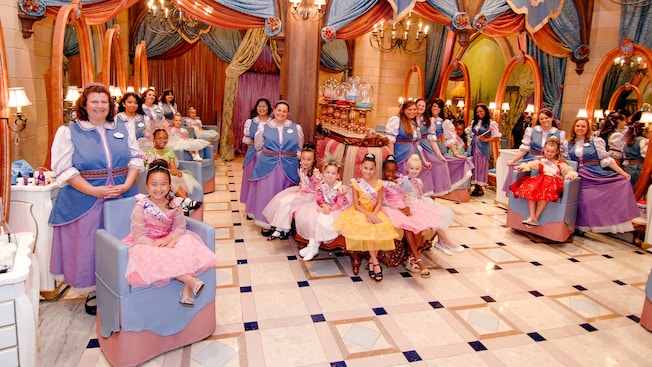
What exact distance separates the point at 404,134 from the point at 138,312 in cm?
410

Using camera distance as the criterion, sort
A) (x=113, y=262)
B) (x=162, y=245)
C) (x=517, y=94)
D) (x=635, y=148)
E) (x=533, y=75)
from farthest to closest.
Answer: (x=517, y=94)
(x=533, y=75)
(x=635, y=148)
(x=162, y=245)
(x=113, y=262)

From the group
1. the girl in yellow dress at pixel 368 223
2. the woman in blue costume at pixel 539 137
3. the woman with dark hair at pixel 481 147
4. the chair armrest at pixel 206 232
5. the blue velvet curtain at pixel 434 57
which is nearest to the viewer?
the chair armrest at pixel 206 232

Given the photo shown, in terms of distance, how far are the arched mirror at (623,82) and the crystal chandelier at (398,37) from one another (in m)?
3.35

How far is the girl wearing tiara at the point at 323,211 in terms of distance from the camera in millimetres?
4016

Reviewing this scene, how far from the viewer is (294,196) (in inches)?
181

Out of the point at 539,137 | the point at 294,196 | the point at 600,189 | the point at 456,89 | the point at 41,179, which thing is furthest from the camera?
the point at 456,89

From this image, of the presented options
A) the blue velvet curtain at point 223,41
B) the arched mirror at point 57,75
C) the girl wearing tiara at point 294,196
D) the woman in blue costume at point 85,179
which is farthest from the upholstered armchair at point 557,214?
the blue velvet curtain at point 223,41

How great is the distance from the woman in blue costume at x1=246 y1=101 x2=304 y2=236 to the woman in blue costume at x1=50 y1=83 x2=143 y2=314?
6.66 feet

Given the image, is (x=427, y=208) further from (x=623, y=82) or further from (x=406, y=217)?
(x=623, y=82)

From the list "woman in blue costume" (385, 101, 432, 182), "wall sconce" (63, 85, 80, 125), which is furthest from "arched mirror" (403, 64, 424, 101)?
"wall sconce" (63, 85, 80, 125)

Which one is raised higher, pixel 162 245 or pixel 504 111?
pixel 504 111

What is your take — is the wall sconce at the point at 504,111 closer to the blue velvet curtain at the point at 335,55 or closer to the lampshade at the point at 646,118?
the lampshade at the point at 646,118

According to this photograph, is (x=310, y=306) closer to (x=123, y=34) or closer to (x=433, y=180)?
(x=433, y=180)

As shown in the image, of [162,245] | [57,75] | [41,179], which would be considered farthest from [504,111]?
[41,179]
